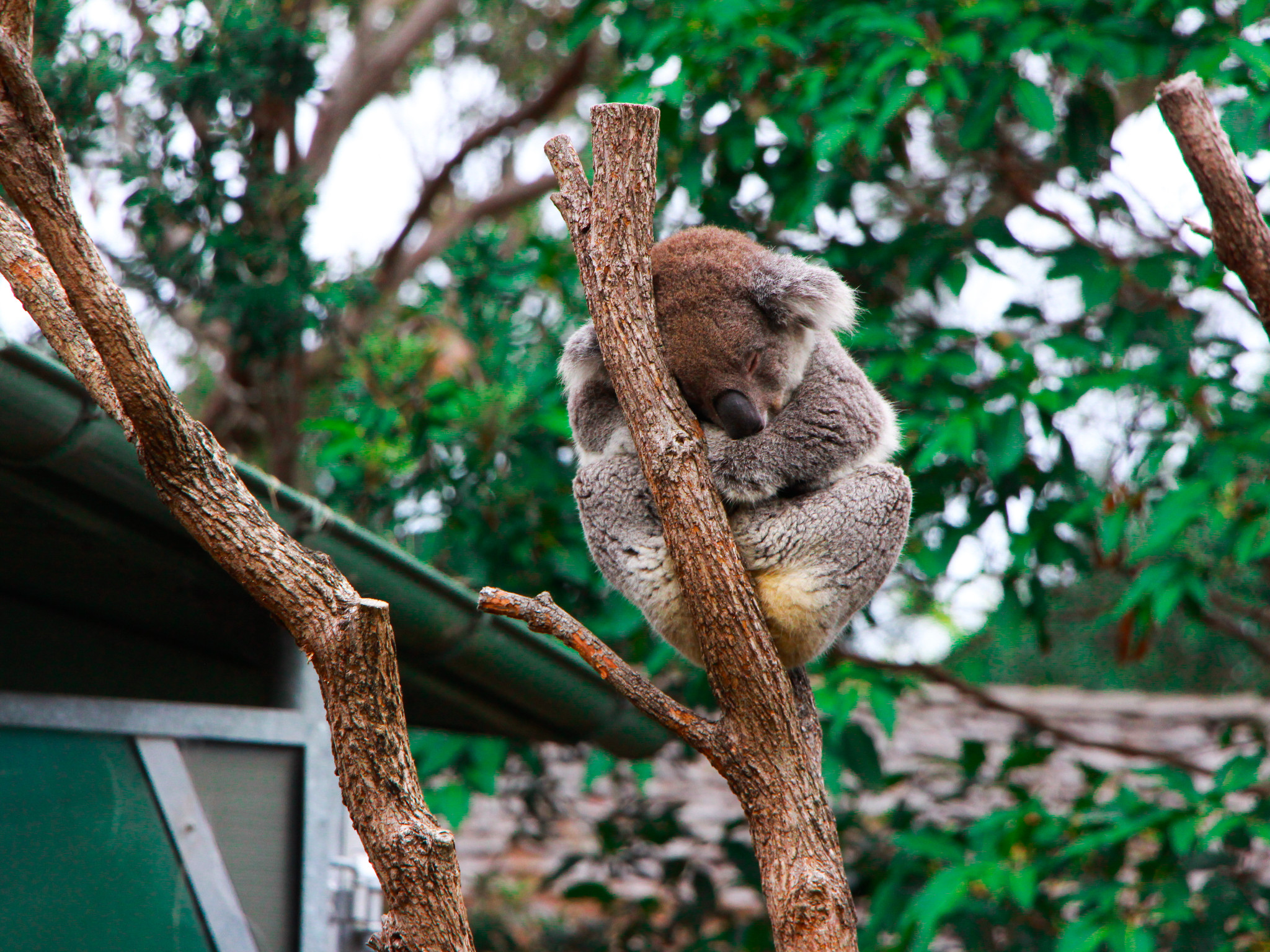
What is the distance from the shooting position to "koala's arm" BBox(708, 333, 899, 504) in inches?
78.9

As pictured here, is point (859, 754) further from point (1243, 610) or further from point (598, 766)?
point (1243, 610)

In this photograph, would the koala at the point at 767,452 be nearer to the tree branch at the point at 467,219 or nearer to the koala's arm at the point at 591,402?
the koala's arm at the point at 591,402

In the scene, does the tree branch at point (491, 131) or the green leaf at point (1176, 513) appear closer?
the green leaf at point (1176, 513)

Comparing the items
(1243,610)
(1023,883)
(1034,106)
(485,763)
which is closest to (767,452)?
(1034,106)

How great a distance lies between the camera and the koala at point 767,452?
1.98 metres

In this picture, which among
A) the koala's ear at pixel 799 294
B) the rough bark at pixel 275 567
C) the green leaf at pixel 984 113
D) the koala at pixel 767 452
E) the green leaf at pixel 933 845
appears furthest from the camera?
the green leaf at pixel 933 845

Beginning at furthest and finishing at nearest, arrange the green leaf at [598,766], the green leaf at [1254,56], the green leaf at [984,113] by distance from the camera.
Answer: the green leaf at [598,766], the green leaf at [984,113], the green leaf at [1254,56]

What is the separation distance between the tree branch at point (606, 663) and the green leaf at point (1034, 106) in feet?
6.75

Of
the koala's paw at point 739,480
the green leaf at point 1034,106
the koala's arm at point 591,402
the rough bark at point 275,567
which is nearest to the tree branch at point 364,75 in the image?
the green leaf at point 1034,106

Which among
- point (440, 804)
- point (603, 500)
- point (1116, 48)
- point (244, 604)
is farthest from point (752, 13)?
point (440, 804)

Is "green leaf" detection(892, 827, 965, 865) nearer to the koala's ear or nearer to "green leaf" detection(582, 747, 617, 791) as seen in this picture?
"green leaf" detection(582, 747, 617, 791)

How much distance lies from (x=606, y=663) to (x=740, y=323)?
717 mm

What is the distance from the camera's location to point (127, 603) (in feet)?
8.77

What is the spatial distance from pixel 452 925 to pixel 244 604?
137 centimetres
